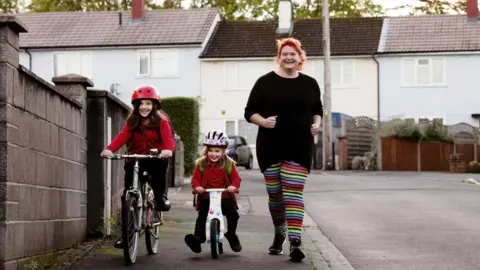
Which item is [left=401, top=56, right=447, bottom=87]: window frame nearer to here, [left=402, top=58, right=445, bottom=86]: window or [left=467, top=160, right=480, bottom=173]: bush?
[left=402, top=58, right=445, bottom=86]: window

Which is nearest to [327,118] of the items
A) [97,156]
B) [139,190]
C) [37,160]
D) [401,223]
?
[401,223]

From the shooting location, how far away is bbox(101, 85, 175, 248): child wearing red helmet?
29.4 ft

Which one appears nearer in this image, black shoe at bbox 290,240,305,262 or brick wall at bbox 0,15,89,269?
brick wall at bbox 0,15,89,269

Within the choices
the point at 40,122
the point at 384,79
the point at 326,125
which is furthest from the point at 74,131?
the point at 384,79

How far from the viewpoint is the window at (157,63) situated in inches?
1850

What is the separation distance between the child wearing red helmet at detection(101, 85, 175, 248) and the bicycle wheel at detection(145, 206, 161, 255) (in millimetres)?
264

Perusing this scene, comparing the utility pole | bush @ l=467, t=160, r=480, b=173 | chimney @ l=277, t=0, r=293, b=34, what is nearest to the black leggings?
bush @ l=467, t=160, r=480, b=173

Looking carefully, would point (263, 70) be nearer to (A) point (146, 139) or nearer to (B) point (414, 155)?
(B) point (414, 155)

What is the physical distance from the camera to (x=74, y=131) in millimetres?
9953

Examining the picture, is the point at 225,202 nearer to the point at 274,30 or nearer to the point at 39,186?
the point at 39,186

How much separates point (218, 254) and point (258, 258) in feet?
1.28

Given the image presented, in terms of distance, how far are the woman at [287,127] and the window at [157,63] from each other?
37.9 m

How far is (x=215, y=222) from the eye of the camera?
9.02 meters

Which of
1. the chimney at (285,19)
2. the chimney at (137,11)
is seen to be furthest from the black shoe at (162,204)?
the chimney at (137,11)
